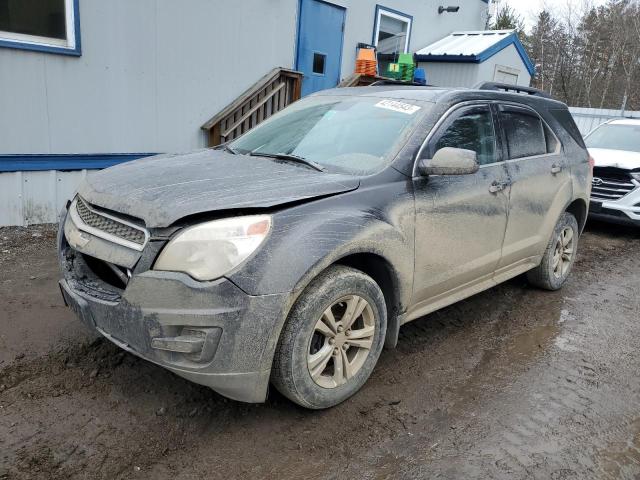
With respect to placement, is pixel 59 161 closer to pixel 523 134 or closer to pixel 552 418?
pixel 523 134

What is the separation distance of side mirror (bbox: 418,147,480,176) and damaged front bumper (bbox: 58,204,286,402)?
4.18 feet

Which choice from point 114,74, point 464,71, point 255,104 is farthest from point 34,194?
point 464,71

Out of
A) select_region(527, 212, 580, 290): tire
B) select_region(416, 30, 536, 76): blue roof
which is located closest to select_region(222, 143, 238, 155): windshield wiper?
select_region(527, 212, 580, 290): tire

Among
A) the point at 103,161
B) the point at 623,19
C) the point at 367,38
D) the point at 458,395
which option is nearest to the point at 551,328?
the point at 458,395

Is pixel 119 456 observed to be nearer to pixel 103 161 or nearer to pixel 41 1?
pixel 103 161

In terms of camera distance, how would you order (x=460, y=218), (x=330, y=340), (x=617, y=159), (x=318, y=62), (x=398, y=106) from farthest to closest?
(x=318, y=62) < (x=617, y=159) < (x=398, y=106) < (x=460, y=218) < (x=330, y=340)

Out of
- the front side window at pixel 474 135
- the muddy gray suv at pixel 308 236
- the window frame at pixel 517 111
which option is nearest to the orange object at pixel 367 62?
the window frame at pixel 517 111

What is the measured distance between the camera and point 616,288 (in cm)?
521

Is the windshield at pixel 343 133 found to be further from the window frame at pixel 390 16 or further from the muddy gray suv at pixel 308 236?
the window frame at pixel 390 16

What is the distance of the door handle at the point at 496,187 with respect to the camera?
Answer: 356 centimetres

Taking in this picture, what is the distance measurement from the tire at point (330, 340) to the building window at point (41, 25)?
4.73 meters

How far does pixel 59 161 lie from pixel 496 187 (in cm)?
486

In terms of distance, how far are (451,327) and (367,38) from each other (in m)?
7.52

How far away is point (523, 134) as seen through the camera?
4.05 metres
